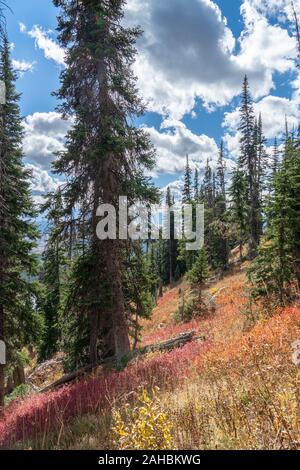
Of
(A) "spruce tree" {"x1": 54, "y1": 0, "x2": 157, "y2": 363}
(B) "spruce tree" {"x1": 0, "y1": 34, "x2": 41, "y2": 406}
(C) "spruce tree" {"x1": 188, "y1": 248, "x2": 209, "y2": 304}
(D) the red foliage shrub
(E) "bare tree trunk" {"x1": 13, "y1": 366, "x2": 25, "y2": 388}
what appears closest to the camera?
(D) the red foliage shrub

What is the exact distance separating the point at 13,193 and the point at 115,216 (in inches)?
227

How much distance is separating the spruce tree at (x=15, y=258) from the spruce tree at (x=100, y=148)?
3.50m

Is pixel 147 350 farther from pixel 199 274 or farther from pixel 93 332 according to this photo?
pixel 199 274

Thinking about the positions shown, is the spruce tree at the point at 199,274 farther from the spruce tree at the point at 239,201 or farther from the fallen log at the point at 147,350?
the spruce tree at the point at 239,201

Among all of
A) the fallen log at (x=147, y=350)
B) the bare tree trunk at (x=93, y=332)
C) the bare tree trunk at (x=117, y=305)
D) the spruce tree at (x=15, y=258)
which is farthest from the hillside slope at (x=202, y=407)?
the spruce tree at (x=15, y=258)

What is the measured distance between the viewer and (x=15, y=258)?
1477cm

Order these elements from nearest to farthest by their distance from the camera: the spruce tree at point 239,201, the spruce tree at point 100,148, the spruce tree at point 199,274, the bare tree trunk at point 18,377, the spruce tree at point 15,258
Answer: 1. the spruce tree at point 100,148
2. the spruce tree at point 15,258
3. the bare tree trunk at point 18,377
4. the spruce tree at point 199,274
5. the spruce tree at point 239,201

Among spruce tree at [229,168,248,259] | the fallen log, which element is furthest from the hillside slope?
spruce tree at [229,168,248,259]

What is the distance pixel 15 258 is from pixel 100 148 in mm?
7190

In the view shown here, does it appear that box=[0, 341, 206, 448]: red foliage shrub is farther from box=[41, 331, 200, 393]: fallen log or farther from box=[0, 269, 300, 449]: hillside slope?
box=[41, 331, 200, 393]: fallen log

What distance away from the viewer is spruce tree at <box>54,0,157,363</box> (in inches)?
439

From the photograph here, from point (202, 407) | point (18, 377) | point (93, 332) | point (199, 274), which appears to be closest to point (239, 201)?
point (199, 274)

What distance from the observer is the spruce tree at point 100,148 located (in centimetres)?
1114

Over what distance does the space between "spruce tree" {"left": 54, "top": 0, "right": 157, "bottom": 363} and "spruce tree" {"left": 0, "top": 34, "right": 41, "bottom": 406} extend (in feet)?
11.5
